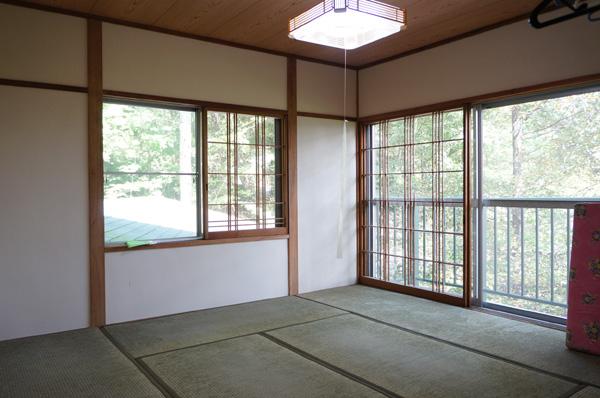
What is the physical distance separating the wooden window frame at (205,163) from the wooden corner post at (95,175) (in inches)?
3.6

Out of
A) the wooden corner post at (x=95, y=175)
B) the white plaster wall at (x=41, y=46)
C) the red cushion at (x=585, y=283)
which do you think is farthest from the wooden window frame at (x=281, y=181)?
the red cushion at (x=585, y=283)

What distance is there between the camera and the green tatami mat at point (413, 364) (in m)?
2.66

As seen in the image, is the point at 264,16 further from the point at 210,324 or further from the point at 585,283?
the point at 585,283

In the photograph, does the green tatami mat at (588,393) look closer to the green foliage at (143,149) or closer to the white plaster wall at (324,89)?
the green foliage at (143,149)

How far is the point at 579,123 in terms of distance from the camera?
4.11m

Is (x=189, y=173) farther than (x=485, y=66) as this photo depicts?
Yes

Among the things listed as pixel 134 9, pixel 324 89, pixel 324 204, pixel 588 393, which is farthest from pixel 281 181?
pixel 588 393

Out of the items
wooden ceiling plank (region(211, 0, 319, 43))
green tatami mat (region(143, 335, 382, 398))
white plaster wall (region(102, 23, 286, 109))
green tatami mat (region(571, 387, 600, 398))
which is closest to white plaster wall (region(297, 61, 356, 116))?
white plaster wall (region(102, 23, 286, 109))

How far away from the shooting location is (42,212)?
12.3ft

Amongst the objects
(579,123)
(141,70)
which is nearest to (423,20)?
(579,123)

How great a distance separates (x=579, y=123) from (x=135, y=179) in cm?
403

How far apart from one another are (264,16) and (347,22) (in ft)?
4.17

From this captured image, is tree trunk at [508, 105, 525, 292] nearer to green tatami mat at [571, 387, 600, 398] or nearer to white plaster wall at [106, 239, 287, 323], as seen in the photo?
green tatami mat at [571, 387, 600, 398]

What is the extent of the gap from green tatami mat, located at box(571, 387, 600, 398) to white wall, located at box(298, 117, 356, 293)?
9.91 feet
